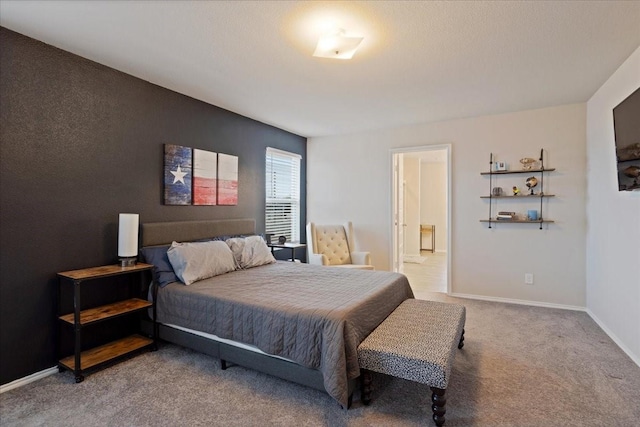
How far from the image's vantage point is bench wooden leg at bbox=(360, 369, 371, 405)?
2047mm

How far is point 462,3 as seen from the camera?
1952 millimetres

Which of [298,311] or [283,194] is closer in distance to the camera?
[298,311]

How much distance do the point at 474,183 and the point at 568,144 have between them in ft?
3.63

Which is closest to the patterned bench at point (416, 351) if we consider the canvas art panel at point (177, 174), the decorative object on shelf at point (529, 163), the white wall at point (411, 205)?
the canvas art panel at point (177, 174)

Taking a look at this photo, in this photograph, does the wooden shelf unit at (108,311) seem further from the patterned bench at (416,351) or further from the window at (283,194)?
the window at (283,194)

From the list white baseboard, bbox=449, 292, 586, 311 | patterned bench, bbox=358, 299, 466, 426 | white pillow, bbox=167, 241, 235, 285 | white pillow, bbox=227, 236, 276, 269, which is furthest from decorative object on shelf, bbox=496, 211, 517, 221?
white pillow, bbox=167, 241, 235, 285

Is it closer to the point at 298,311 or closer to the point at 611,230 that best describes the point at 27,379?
the point at 298,311

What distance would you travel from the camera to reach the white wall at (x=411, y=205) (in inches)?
320

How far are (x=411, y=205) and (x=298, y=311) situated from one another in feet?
21.8

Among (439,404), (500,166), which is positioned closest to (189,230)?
(439,404)

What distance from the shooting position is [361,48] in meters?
2.51

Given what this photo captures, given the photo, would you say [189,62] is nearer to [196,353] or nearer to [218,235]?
[218,235]

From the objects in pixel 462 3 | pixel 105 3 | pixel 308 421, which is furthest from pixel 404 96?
pixel 308 421

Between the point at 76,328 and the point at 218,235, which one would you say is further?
the point at 218,235
